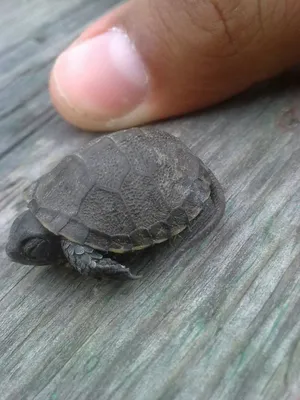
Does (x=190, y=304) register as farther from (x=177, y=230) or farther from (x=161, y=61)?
(x=161, y=61)

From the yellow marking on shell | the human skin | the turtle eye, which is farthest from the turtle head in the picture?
the human skin

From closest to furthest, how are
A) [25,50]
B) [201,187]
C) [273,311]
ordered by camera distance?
[273,311], [201,187], [25,50]

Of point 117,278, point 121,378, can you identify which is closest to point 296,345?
point 121,378

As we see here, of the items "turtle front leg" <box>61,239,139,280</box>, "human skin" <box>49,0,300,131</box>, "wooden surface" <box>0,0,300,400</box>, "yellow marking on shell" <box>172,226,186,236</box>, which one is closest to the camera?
"wooden surface" <box>0,0,300,400</box>

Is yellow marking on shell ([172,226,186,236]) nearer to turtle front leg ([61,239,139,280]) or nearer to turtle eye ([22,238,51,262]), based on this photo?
turtle front leg ([61,239,139,280])

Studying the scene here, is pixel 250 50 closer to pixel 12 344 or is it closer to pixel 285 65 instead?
pixel 285 65
